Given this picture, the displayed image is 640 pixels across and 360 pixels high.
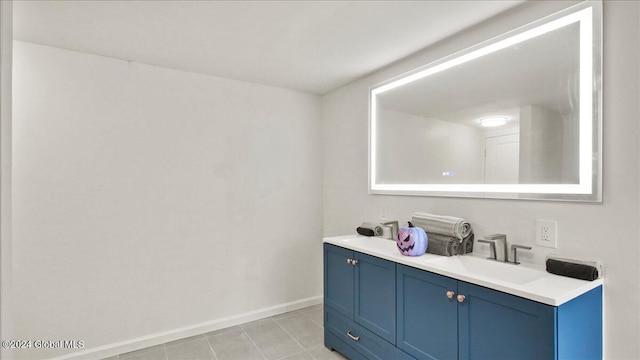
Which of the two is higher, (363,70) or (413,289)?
(363,70)

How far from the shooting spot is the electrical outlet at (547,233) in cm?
161

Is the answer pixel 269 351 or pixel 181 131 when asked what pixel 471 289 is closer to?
pixel 269 351

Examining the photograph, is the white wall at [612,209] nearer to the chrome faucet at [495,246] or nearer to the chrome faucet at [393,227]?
the chrome faucet at [495,246]

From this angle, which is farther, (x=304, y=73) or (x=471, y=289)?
(x=304, y=73)

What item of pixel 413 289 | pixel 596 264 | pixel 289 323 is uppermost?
pixel 596 264

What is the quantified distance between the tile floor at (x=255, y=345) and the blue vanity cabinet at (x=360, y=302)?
7.9 inches

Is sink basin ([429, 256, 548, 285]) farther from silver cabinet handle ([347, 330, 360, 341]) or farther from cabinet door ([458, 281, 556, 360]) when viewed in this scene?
silver cabinet handle ([347, 330, 360, 341])

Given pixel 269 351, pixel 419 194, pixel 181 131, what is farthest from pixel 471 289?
pixel 181 131

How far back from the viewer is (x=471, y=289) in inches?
59.6

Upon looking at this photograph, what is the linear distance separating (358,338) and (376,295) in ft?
1.32

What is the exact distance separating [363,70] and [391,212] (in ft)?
4.09

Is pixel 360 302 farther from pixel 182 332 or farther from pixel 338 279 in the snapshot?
pixel 182 332

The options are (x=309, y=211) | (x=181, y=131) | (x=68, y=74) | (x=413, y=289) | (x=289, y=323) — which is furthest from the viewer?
(x=309, y=211)

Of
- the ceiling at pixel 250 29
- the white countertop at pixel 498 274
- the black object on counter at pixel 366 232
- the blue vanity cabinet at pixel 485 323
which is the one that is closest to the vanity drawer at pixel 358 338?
the blue vanity cabinet at pixel 485 323
